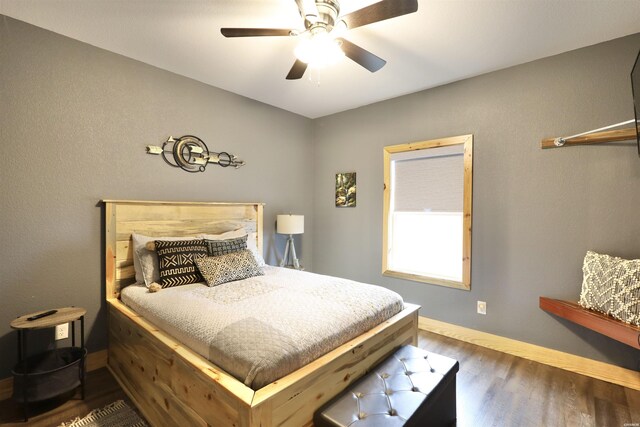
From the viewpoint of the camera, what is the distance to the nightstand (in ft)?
5.88

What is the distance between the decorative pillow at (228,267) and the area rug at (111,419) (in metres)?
0.92

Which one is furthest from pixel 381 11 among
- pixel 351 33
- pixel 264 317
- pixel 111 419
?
pixel 111 419

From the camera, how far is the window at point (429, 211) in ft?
9.66

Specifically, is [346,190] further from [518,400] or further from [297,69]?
[518,400]

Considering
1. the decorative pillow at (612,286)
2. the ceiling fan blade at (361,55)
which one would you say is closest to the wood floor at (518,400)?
the decorative pillow at (612,286)

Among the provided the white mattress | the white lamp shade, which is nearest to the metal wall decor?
the white lamp shade

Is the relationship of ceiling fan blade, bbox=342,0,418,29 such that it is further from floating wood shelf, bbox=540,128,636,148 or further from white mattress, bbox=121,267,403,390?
floating wood shelf, bbox=540,128,636,148

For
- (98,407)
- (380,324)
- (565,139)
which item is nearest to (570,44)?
(565,139)

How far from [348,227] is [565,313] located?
2328mm

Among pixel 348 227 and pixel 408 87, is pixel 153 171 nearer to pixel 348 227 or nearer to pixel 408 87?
pixel 348 227

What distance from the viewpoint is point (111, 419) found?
5.90 feet

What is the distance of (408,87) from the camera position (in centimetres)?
313

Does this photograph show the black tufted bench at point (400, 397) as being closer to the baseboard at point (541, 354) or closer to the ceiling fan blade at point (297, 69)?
the baseboard at point (541, 354)

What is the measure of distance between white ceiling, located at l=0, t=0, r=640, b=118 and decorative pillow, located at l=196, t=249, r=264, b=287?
1775 mm
